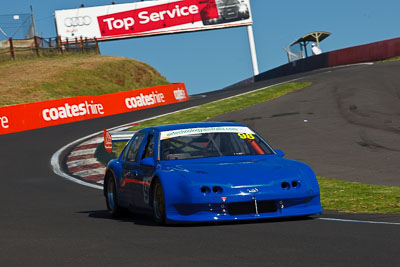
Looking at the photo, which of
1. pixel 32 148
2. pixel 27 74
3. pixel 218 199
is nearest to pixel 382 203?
pixel 218 199

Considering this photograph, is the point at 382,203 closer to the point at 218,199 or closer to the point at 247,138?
the point at 247,138

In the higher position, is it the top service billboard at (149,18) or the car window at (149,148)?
the top service billboard at (149,18)

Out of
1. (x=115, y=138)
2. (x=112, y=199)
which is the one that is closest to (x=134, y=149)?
(x=112, y=199)

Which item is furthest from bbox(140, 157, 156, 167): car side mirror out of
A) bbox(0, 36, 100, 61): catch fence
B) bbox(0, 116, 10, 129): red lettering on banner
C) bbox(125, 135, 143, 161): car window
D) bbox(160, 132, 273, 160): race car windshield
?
bbox(0, 36, 100, 61): catch fence

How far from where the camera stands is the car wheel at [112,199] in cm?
1016

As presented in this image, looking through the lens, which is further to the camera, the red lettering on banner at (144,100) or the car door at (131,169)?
the red lettering on banner at (144,100)

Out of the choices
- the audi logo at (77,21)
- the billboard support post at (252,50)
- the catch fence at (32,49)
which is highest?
the audi logo at (77,21)

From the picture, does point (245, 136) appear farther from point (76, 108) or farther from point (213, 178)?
point (76, 108)

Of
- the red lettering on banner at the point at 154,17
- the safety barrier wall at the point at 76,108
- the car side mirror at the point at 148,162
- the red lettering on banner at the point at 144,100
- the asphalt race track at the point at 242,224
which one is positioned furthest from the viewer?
the red lettering on banner at the point at 154,17

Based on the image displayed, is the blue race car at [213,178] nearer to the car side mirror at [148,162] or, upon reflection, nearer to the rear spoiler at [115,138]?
the car side mirror at [148,162]

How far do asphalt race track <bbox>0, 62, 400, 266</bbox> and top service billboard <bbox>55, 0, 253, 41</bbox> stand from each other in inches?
1967

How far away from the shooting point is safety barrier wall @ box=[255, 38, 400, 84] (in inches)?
1821

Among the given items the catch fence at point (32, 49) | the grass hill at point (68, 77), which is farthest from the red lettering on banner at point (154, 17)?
the catch fence at point (32, 49)

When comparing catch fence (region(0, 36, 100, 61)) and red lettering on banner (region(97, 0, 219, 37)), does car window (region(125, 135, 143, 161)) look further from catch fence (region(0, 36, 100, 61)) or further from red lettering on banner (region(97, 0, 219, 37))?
red lettering on banner (region(97, 0, 219, 37))
